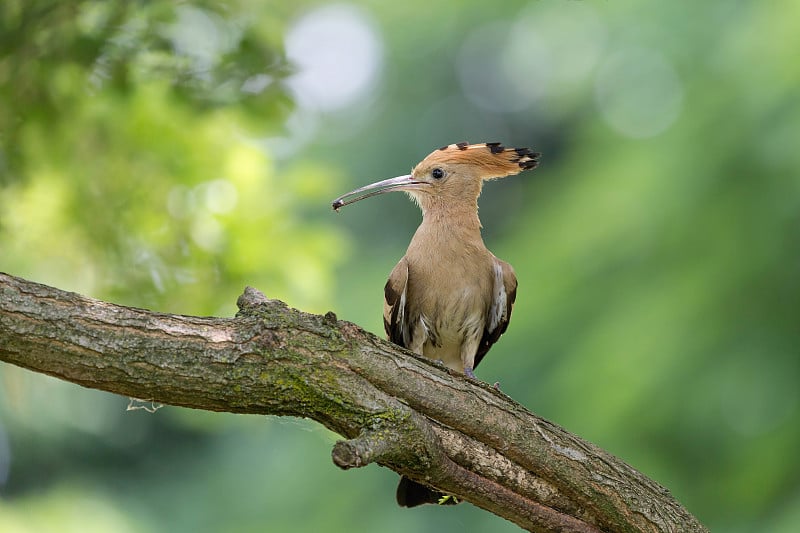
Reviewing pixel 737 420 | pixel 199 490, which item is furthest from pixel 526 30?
pixel 199 490

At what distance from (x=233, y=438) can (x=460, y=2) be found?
5.19 metres

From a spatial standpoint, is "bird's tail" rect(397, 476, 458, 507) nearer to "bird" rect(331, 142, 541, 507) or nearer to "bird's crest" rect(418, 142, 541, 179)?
"bird" rect(331, 142, 541, 507)

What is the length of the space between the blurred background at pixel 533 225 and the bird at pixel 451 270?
0.67 m

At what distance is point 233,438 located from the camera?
37.4 ft

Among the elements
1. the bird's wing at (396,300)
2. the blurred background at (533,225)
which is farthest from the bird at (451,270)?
the blurred background at (533,225)

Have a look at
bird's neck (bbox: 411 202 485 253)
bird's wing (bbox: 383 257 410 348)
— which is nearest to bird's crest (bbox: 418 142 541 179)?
bird's neck (bbox: 411 202 485 253)

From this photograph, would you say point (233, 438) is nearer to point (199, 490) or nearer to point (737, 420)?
point (199, 490)

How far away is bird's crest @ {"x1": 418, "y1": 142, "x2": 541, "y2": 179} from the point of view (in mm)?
4430

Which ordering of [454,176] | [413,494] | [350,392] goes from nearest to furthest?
[350,392], [413,494], [454,176]

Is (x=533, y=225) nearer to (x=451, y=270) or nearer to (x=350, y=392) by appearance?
(x=451, y=270)

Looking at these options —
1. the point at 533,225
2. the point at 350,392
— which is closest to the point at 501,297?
the point at 350,392

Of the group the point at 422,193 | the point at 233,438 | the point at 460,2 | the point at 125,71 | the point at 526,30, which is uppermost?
the point at 460,2

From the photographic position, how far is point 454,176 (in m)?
4.62

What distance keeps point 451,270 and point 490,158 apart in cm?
55
